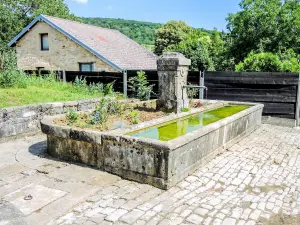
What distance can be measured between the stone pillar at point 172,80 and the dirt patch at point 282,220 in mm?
4448

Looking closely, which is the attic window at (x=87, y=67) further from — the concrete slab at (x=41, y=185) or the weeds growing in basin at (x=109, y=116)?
the concrete slab at (x=41, y=185)

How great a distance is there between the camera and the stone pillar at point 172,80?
7.67 m

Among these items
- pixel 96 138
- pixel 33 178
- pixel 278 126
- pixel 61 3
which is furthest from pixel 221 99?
pixel 61 3

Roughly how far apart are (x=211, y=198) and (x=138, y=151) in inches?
51.7

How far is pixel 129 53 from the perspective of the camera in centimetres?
1977

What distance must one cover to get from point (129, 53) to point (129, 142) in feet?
52.1

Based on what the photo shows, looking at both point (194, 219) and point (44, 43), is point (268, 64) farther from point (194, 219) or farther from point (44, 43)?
point (44, 43)

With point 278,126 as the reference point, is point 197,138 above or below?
above

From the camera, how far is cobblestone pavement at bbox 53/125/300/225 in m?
3.57

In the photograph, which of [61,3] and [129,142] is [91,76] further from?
[61,3]

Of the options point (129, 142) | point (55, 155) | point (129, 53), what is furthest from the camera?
point (129, 53)

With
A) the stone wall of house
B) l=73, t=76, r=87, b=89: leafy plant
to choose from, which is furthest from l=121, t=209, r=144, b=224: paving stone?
the stone wall of house

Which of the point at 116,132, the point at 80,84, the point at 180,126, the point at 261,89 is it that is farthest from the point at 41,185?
the point at 261,89

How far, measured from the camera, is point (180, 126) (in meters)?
6.51
